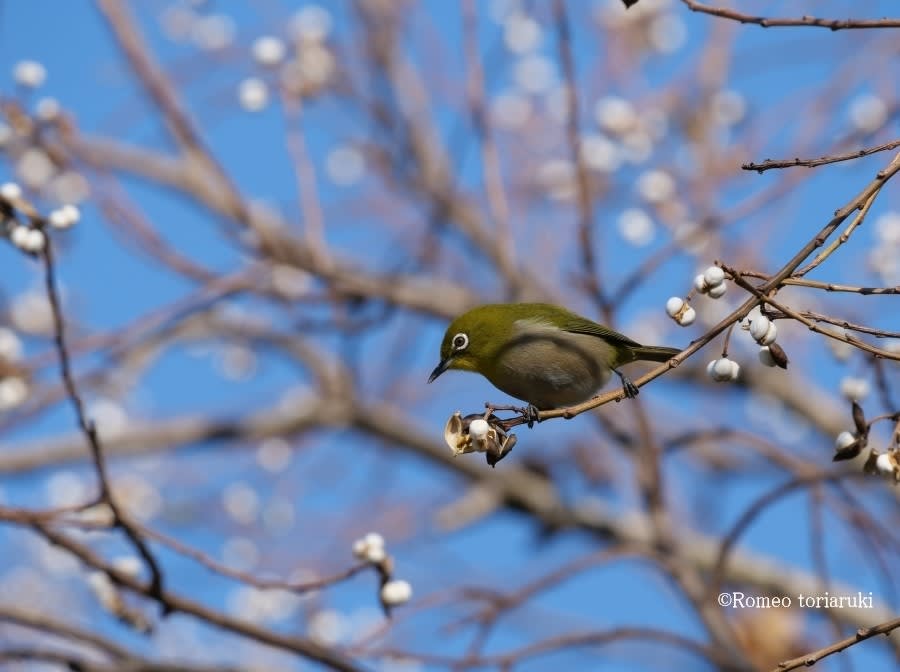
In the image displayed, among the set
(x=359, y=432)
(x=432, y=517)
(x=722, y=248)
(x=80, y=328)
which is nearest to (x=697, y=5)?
(x=722, y=248)

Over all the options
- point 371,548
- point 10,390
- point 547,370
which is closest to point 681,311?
point 371,548

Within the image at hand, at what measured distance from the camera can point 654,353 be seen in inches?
150

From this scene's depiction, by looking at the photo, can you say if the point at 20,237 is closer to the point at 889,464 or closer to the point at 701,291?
the point at 701,291

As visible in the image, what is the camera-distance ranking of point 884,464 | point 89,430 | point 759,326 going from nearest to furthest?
point 759,326 < point 884,464 < point 89,430

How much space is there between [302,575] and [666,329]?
172 inches

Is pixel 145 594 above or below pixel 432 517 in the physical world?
below

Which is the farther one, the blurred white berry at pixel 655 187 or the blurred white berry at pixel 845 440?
the blurred white berry at pixel 655 187

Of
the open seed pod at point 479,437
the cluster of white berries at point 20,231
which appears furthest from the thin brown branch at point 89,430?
the open seed pod at point 479,437

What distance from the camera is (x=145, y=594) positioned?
123 inches

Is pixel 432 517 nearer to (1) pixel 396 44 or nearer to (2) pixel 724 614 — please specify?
(1) pixel 396 44

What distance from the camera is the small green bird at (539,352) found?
3621mm

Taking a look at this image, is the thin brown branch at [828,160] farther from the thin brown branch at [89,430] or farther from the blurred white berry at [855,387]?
the thin brown branch at [89,430]

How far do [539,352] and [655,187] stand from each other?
262 cm

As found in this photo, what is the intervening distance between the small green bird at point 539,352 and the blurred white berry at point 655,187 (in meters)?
2.20
